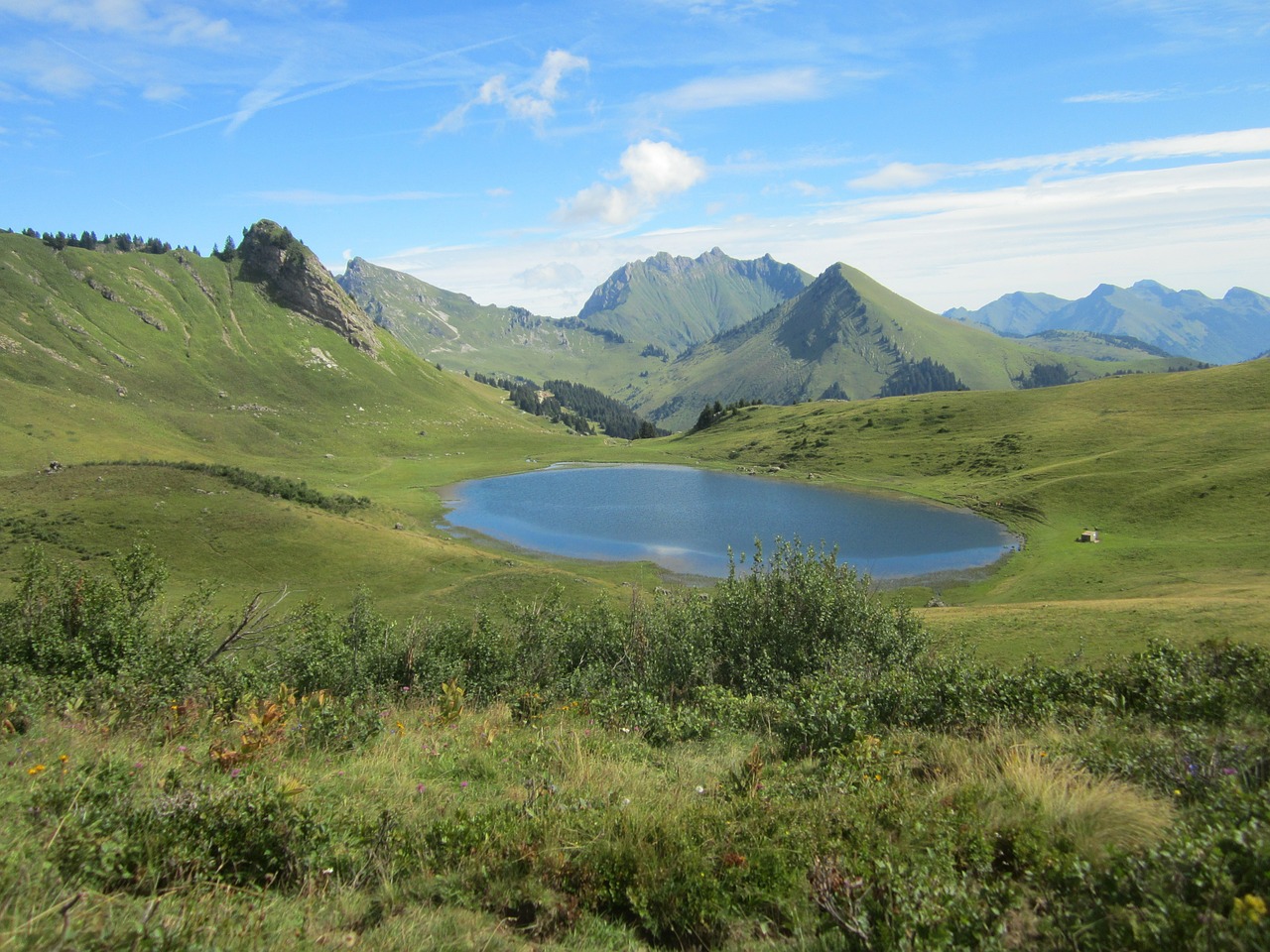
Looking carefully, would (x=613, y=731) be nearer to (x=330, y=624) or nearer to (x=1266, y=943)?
(x=1266, y=943)

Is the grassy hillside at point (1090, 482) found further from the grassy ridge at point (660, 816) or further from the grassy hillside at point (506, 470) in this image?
the grassy ridge at point (660, 816)

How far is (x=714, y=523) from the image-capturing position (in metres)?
106

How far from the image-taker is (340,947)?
6.05 m

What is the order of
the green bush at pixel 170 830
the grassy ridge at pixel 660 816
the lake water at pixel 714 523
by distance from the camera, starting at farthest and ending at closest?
the lake water at pixel 714 523, the green bush at pixel 170 830, the grassy ridge at pixel 660 816

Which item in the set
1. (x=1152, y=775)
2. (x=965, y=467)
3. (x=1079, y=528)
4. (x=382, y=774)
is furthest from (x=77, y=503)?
(x=965, y=467)

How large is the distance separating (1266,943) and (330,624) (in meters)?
31.5

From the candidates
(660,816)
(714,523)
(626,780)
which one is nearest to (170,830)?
(660,816)

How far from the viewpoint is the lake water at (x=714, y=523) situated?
3344 inches

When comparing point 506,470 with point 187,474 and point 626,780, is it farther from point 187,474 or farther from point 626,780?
point 626,780

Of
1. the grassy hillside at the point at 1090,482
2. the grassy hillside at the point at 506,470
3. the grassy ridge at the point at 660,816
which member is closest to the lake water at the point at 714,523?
the grassy hillside at the point at 506,470

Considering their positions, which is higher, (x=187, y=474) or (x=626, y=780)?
(x=187, y=474)

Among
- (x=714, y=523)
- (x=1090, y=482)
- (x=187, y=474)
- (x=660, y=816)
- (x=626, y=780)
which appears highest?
(x=187, y=474)

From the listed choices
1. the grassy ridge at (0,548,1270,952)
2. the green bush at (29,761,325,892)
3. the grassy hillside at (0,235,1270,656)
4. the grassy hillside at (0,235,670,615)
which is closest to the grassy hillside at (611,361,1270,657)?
the grassy hillside at (0,235,1270,656)

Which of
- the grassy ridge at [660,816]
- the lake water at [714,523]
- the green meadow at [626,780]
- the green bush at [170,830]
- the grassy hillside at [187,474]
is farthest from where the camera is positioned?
the lake water at [714,523]
